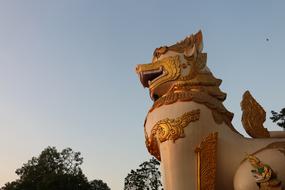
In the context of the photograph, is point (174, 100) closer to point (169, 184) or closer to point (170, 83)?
point (170, 83)

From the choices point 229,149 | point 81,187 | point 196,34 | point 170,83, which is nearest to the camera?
point 229,149

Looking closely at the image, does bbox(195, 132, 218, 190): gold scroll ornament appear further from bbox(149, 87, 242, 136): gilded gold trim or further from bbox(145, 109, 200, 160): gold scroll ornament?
bbox(149, 87, 242, 136): gilded gold trim

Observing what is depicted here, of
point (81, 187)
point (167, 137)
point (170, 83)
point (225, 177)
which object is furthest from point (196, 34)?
point (81, 187)

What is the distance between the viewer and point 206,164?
263 inches

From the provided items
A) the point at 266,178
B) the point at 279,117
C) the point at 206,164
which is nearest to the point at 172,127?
the point at 206,164

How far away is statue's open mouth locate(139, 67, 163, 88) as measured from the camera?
7.89m

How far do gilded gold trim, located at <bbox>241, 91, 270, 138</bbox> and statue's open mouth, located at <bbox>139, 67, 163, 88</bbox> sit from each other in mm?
1745

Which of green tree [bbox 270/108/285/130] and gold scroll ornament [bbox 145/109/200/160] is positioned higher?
green tree [bbox 270/108/285/130]

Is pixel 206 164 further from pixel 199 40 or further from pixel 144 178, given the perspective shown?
pixel 144 178

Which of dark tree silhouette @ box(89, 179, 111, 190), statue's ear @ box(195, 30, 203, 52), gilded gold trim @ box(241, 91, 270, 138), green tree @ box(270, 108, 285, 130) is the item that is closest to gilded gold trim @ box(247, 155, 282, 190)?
gilded gold trim @ box(241, 91, 270, 138)

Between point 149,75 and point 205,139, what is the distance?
1.90m

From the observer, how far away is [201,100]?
7102mm

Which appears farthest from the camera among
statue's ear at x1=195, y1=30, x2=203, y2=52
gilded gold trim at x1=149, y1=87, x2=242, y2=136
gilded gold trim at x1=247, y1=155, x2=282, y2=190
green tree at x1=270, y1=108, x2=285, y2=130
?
green tree at x1=270, y1=108, x2=285, y2=130

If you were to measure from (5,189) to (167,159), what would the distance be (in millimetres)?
22971
